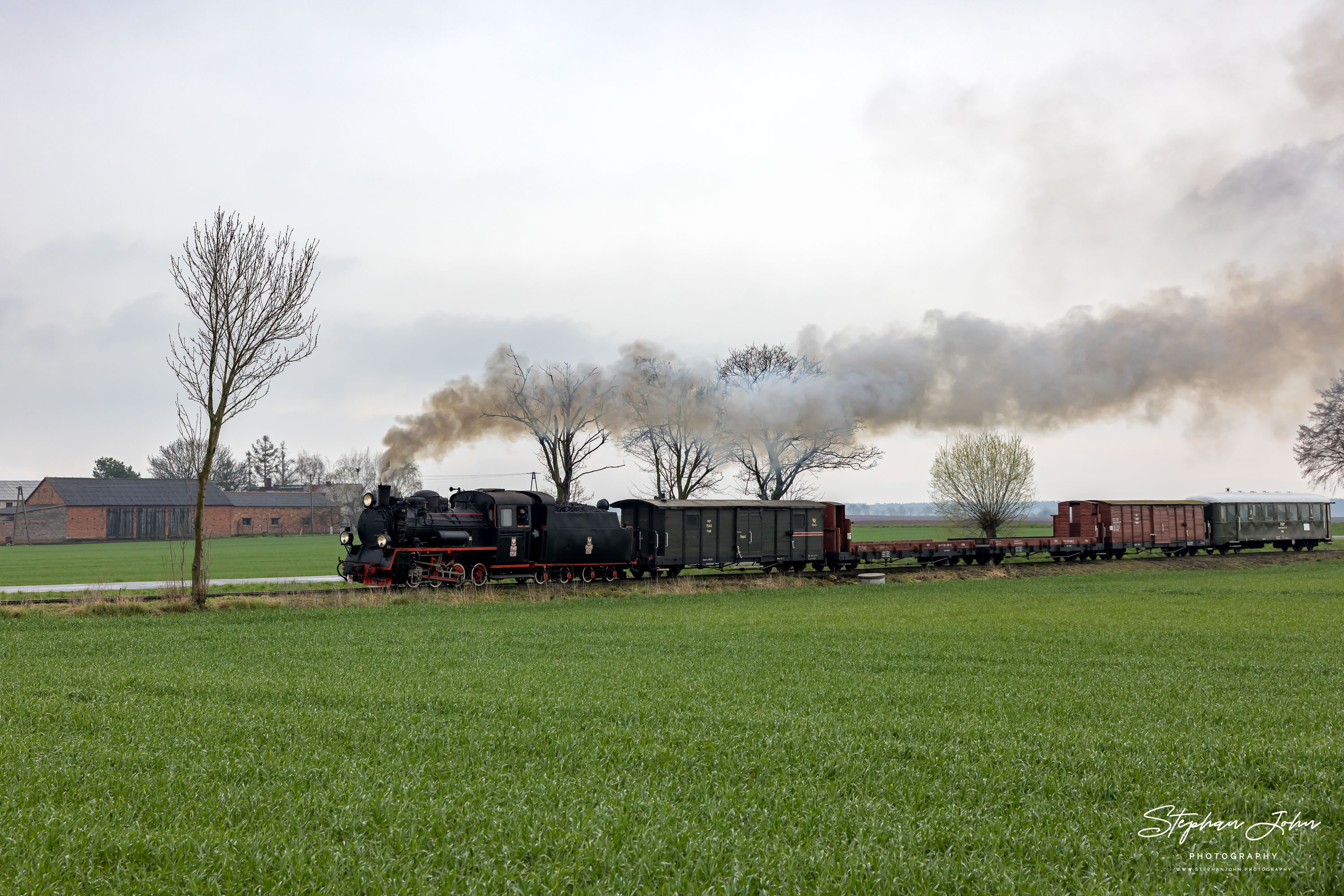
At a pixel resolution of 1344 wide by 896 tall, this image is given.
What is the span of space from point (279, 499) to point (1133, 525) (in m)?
99.3

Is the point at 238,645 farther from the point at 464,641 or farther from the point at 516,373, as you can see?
the point at 516,373

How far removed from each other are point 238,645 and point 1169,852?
49.3 ft

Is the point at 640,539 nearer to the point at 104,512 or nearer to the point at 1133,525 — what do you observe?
the point at 1133,525

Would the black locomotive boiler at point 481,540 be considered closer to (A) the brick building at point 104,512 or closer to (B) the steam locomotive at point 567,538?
(B) the steam locomotive at point 567,538

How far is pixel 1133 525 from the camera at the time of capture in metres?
44.8

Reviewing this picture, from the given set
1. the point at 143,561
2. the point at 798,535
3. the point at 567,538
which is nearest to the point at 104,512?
the point at 143,561

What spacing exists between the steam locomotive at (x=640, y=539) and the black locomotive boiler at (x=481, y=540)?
0.03m

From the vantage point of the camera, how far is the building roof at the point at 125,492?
298 feet

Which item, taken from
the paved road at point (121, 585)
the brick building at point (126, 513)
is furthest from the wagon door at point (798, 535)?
the brick building at point (126, 513)

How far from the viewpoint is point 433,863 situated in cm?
552

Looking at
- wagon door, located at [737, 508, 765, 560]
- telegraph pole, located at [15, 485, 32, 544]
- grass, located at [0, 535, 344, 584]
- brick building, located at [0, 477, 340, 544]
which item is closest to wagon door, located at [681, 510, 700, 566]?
wagon door, located at [737, 508, 765, 560]

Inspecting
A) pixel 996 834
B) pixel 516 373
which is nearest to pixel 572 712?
pixel 996 834

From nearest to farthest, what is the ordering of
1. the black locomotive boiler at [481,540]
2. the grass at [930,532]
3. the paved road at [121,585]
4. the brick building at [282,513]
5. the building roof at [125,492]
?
the black locomotive boiler at [481,540] → the paved road at [121,585] → the grass at [930,532] → the building roof at [125,492] → the brick building at [282,513]

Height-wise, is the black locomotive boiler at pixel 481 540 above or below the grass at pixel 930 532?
above
